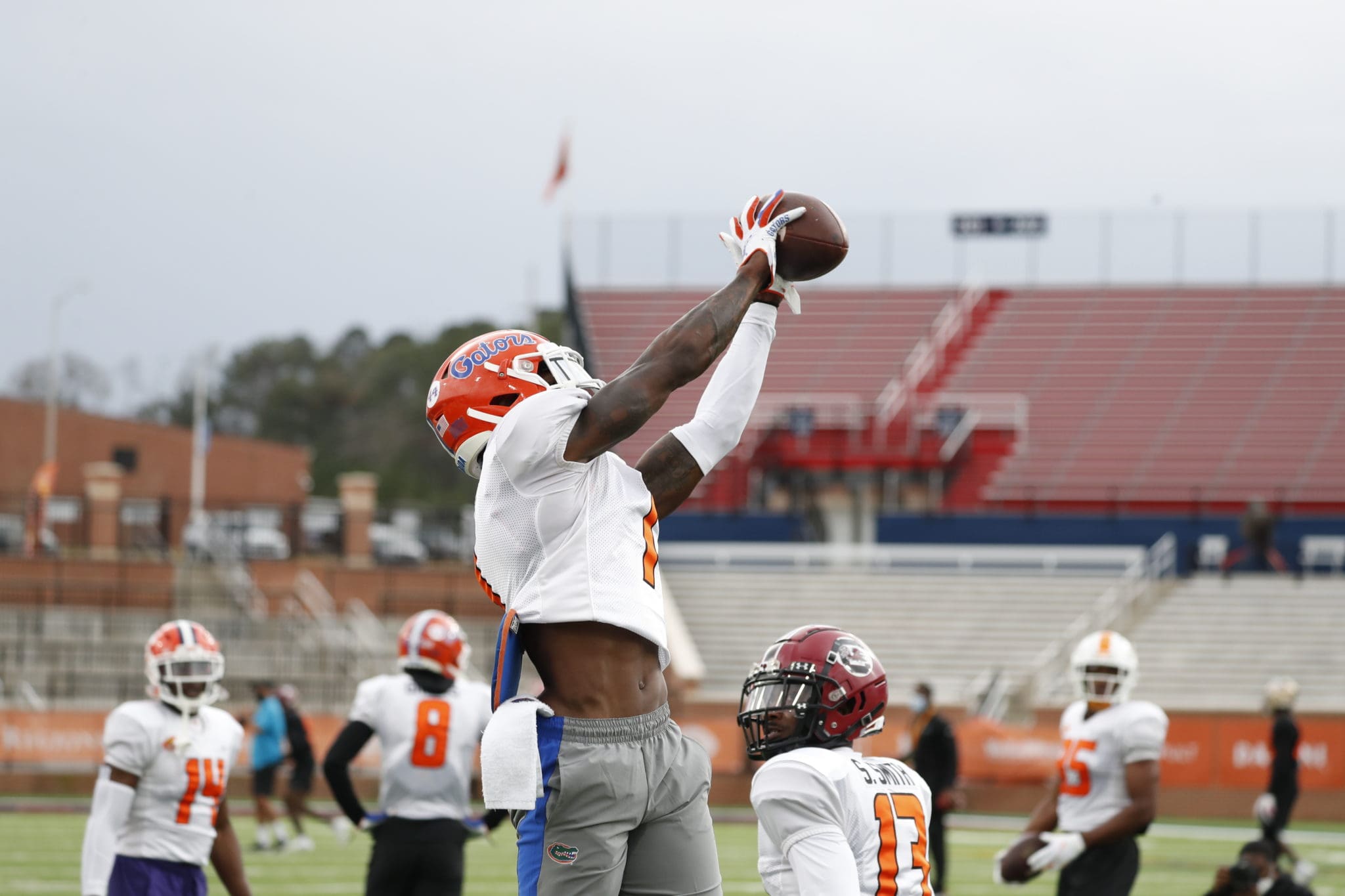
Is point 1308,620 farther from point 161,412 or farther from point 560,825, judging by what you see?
point 161,412

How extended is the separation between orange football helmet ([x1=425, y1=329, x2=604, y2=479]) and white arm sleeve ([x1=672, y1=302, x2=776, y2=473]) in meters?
0.29

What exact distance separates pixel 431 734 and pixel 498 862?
7562mm

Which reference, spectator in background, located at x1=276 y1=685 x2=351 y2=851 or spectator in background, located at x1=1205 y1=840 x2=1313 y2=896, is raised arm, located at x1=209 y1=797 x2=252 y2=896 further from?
spectator in background, located at x1=276 y1=685 x2=351 y2=851

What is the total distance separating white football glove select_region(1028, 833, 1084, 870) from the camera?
6.37 m

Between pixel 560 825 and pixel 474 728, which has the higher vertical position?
pixel 560 825

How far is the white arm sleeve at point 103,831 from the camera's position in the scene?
600cm

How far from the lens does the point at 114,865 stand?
21.1 feet

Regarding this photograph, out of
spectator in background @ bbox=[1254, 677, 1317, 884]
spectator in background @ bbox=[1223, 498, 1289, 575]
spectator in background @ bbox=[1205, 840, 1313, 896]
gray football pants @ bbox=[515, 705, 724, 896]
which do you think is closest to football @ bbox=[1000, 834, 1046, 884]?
spectator in background @ bbox=[1205, 840, 1313, 896]

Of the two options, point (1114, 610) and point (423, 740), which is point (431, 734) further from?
point (1114, 610)

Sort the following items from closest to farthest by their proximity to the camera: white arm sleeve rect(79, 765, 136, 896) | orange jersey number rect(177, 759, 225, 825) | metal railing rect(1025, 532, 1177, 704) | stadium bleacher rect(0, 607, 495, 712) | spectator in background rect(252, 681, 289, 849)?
white arm sleeve rect(79, 765, 136, 896)
orange jersey number rect(177, 759, 225, 825)
spectator in background rect(252, 681, 289, 849)
metal railing rect(1025, 532, 1177, 704)
stadium bleacher rect(0, 607, 495, 712)

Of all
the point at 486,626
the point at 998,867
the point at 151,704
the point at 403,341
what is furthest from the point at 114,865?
the point at 403,341

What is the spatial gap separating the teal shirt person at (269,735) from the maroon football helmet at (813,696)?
13042 mm

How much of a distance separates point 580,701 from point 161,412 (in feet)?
266

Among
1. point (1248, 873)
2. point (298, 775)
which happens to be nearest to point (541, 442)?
point (1248, 873)
